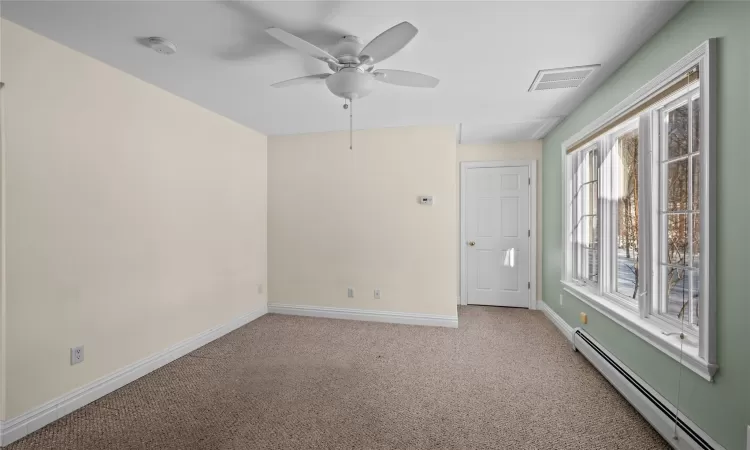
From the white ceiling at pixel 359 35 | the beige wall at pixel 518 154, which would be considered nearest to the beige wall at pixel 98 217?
the white ceiling at pixel 359 35

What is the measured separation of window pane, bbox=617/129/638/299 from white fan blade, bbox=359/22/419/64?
2031 millimetres

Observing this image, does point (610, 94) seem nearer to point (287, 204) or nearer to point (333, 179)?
point (333, 179)

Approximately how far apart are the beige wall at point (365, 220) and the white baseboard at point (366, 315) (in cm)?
7

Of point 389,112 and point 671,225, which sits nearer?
point 671,225

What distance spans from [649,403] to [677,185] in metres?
1.34

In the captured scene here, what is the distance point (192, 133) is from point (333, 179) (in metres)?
1.65

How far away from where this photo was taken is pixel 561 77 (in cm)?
260

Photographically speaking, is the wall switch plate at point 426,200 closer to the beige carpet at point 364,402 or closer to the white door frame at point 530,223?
the white door frame at point 530,223

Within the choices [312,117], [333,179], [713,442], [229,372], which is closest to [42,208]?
[229,372]

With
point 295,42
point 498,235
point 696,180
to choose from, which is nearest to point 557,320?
point 498,235

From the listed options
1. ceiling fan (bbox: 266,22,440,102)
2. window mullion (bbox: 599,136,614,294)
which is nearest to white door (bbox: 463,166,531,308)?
window mullion (bbox: 599,136,614,294)

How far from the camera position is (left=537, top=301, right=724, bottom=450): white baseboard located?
171cm

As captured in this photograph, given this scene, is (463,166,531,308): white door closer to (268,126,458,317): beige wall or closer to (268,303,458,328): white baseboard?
(268,126,458,317): beige wall

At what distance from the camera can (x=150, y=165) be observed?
9.09ft
